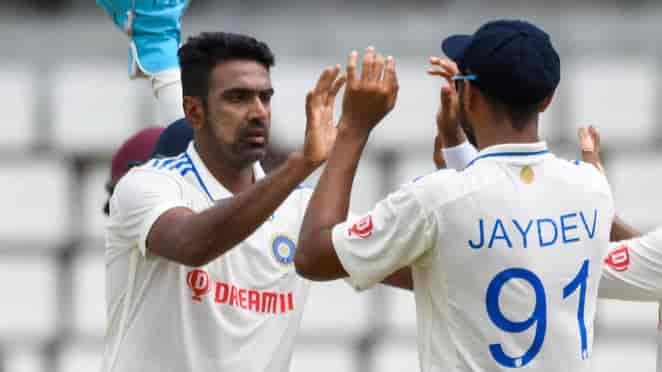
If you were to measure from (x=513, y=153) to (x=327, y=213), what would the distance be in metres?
0.53

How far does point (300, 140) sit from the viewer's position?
10.7 meters

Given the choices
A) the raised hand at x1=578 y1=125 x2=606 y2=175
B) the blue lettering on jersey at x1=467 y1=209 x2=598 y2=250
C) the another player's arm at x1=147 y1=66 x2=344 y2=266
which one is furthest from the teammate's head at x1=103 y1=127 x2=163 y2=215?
the blue lettering on jersey at x1=467 y1=209 x2=598 y2=250

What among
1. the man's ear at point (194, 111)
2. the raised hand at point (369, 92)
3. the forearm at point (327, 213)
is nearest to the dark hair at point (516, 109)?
the raised hand at point (369, 92)

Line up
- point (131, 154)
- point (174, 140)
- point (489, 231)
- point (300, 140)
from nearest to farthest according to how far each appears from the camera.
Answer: point (489, 231) < point (174, 140) < point (131, 154) < point (300, 140)

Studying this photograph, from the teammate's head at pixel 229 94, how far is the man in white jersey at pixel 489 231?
1.13 metres

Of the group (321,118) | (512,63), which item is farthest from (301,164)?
(512,63)

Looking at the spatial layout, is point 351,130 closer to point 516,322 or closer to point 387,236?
point 387,236

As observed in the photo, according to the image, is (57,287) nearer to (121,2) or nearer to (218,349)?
(121,2)

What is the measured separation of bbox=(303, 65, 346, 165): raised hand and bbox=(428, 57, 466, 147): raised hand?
28cm

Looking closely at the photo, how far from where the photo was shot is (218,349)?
512cm

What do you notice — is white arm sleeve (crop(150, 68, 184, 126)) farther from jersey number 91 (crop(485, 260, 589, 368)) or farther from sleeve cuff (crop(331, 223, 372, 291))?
jersey number 91 (crop(485, 260, 589, 368))

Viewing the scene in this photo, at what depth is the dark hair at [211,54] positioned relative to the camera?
5.41 metres

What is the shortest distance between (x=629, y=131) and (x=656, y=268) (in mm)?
6157

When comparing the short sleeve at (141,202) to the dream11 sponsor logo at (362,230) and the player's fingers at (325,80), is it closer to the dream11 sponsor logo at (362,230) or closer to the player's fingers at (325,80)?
the player's fingers at (325,80)
